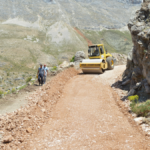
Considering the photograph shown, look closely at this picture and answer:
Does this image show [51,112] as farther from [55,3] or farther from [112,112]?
[55,3]

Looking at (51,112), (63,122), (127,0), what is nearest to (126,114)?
(63,122)

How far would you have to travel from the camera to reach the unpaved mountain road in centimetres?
553

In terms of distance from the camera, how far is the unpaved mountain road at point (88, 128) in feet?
18.1

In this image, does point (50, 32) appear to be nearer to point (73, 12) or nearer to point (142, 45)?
point (73, 12)

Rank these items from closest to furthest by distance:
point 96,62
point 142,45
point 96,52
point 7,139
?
point 7,139 → point 142,45 → point 96,62 → point 96,52

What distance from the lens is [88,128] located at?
6688 mm

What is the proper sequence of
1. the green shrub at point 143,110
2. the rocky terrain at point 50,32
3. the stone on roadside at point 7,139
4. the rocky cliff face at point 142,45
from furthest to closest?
1. the rocky terrain at point 50,32
2. the rocky cliff face at point 142,45
3. the green shrub at point 143,110
4. the stone on roadside at point 7,139

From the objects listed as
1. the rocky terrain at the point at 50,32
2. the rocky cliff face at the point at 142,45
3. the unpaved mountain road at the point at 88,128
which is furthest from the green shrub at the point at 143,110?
the rocky terrain at the point at 50,32

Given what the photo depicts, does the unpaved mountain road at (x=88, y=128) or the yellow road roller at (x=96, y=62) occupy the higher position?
the yellow road roller at (x=96, y=62)

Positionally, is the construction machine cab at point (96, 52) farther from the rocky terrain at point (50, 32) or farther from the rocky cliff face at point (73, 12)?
the rocky cliff face at point (73, 12)

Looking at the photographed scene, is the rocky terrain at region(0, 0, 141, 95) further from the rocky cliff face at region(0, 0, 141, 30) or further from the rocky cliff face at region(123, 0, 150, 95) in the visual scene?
the rocky cliff face at region(123, 0, 150, 95)

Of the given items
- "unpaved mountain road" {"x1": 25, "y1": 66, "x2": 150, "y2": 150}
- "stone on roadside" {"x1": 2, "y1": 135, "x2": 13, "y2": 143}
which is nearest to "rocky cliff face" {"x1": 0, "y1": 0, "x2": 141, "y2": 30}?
"unpaved mountain road" {"x1": 25, "y1": 66, "x2": 150, "y2": 150}

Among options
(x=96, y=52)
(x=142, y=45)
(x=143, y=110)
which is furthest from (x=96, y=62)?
(x=143, y=110)

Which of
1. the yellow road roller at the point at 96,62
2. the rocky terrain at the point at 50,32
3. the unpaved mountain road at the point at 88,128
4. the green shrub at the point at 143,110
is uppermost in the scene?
the rocky terrain at the point at 50,32
